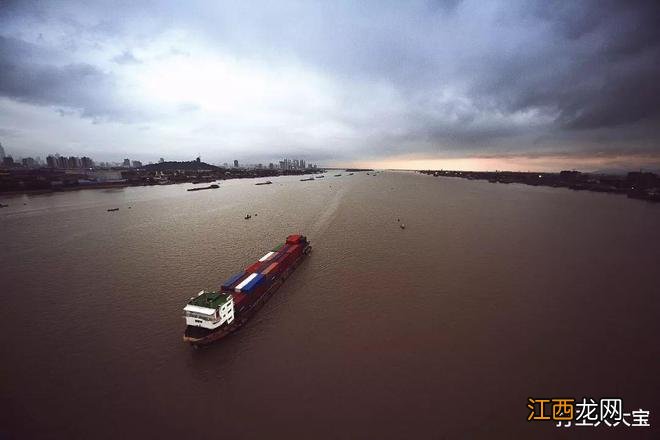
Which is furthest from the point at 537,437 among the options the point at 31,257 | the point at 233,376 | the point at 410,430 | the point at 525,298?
the point at 31,257

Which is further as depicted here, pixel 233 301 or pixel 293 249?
pixel 293 249

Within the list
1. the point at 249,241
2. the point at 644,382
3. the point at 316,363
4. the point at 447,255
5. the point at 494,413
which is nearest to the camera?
the point at 494,413

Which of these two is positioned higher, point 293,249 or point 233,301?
point 293,249

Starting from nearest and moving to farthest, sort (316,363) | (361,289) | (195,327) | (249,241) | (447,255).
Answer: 1. (316,363)
2. (195,327)
3. (361,289)
4. (447,255)
5. (249,241)

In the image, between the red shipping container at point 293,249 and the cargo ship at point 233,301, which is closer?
the cargo ship at point 233,301

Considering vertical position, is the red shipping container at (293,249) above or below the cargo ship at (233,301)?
above

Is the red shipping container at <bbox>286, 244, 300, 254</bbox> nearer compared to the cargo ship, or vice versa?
the cargo ship

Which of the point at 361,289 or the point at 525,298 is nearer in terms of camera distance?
the point at 525,298

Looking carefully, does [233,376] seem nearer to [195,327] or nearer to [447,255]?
[195,327]
